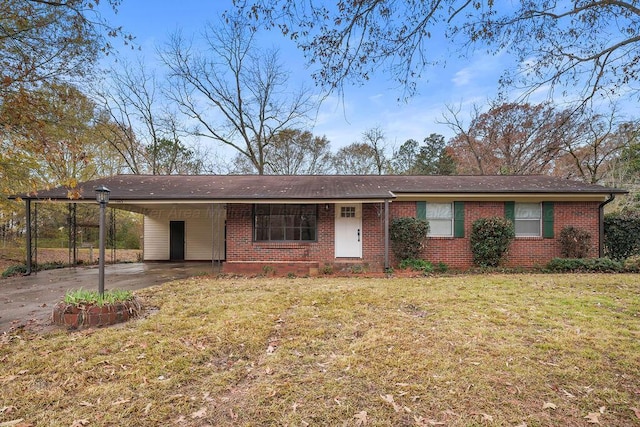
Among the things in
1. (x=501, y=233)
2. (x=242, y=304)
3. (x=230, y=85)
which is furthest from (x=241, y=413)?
(x=230, y=85)

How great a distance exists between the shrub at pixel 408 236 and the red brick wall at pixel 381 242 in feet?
1.21

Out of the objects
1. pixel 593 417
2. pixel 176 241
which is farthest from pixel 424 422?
pixel 176 241

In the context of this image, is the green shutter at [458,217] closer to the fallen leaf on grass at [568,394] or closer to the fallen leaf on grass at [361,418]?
the fallen leaf on grass at [568,394]

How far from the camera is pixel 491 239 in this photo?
1052 cm

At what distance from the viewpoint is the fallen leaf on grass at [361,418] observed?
102 inches

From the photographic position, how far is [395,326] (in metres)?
4.79

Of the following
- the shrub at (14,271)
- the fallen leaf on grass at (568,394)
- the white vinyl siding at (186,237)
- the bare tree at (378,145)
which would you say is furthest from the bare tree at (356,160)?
the fallen leaf on grass at (568,394)

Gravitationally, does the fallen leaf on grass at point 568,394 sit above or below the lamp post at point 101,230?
below

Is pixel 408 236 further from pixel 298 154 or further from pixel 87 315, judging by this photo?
pixel 298 154

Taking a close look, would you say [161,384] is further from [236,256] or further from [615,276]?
[615,276]

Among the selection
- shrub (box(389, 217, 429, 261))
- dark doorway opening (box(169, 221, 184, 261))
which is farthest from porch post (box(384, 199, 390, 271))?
dark doorway opening (box(169, 221, 184, 261))

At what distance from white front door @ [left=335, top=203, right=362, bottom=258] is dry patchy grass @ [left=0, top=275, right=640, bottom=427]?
15.9 feet

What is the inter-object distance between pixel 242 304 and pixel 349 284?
3.13 meters

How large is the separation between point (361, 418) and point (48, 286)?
940 cm
